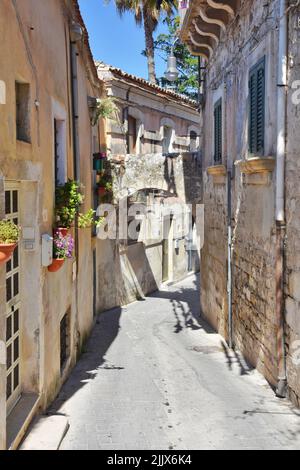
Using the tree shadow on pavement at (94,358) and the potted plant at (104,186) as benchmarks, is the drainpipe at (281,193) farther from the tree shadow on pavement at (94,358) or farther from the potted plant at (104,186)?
the potted plant at (104,186)

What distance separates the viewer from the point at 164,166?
15531 millimetres

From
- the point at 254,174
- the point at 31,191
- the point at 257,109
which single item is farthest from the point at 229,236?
the point at 31,191

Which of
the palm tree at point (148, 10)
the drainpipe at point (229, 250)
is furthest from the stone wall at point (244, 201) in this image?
the palm tree at point (148, 10)

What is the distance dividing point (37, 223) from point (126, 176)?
9397 mm

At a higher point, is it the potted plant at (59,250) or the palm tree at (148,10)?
the palm tree at (148,10)

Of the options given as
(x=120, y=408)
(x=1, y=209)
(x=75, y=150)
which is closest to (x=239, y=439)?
(x=120, y=408)

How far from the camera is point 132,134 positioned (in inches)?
704

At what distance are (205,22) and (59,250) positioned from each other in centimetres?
700

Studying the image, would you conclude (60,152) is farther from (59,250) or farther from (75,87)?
(59,250)

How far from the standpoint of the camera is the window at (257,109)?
8.38 metres

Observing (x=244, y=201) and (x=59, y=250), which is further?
(x=244, y=201)

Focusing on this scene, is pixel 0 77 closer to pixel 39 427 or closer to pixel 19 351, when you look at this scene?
pixel 19 351

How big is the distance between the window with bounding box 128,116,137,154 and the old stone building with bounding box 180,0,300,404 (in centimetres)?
453

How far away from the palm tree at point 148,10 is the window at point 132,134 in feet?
23.5
